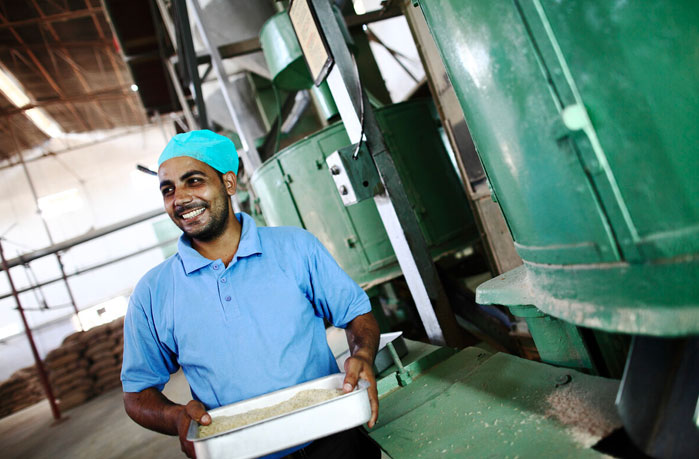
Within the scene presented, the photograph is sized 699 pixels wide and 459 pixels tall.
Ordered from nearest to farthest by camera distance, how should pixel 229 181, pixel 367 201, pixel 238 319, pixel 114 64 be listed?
pixel 238 319, pixel 229 181, pixel 367 201, pixel 114 64

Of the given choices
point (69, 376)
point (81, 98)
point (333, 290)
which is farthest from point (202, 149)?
point (81, 98)

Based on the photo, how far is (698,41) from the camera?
73cm

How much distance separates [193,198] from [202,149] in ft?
0.76

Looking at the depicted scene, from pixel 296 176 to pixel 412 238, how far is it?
1809mm

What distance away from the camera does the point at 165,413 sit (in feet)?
4.23

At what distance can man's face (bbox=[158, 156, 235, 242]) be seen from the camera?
1520 millimetres

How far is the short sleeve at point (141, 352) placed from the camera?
4.60 feet

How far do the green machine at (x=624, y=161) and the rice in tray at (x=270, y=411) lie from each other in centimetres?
78

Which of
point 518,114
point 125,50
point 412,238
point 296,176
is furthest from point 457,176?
point 125,50

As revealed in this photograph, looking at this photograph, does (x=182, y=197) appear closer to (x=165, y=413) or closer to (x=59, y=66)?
(x=165, y=413)

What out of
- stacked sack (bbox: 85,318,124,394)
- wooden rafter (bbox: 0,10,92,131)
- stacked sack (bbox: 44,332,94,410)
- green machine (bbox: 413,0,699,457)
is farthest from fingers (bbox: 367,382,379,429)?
wooden rafter (bbox: 0,10,92,131)

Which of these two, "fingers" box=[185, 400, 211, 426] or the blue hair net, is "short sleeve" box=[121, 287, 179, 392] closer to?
"fingers" box=[185, 400, 211, 426]

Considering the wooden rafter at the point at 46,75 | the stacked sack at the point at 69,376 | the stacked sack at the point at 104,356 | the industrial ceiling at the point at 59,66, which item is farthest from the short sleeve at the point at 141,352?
Answer: the wooden rafter at the point at 46,75

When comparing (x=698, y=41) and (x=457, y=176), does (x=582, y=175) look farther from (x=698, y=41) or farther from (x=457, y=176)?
(x=457, y=176)
